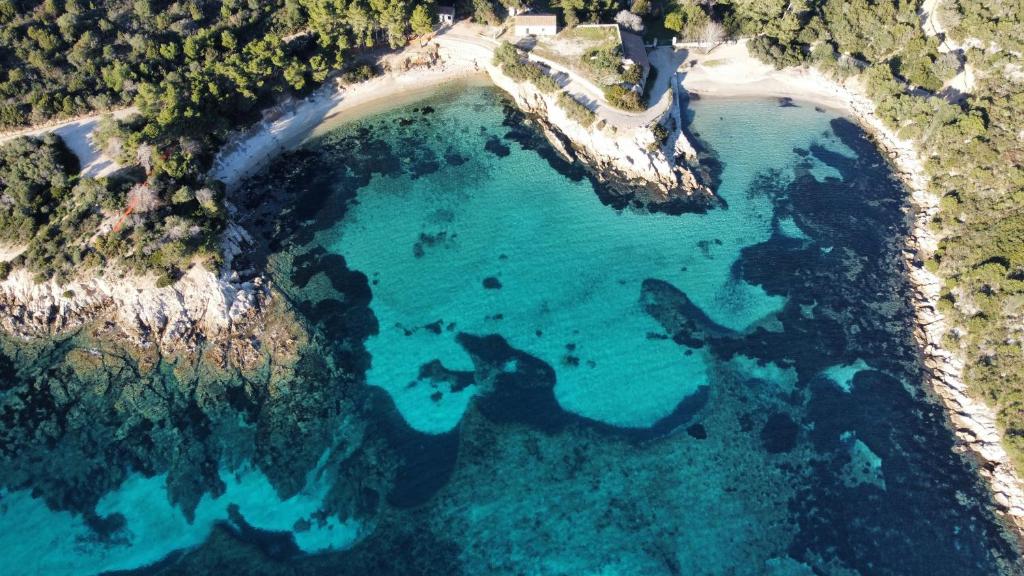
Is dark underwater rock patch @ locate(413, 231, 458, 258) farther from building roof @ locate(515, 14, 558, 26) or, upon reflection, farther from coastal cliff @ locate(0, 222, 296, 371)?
building roof @ locate(515, 14, 558, 26)

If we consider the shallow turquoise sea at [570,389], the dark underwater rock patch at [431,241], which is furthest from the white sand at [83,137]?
the dark underwater rock patch at [431,241]

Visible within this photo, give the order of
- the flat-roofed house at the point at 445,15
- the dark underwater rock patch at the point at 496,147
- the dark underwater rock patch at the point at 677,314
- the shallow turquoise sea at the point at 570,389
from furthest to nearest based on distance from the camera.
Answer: the flat-roofed house at the point at 445,15 → the dark underwater rock patch at the point at 496,147 → the dark underwater rock patch at the point at 677,314 → the shallow turquoise sea at the point at 570,389

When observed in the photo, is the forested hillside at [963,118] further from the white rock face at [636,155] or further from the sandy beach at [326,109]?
the sandy beach at [326,109]

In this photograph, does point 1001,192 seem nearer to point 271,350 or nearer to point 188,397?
point 271,350

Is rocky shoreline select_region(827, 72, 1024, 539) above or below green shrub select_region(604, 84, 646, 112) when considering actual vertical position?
below

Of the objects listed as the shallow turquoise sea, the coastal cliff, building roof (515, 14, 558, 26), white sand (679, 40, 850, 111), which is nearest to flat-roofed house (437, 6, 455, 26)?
building roof (515, 14, 558, 26)

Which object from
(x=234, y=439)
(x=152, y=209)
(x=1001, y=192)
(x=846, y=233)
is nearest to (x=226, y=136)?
(x=152, y=209)
